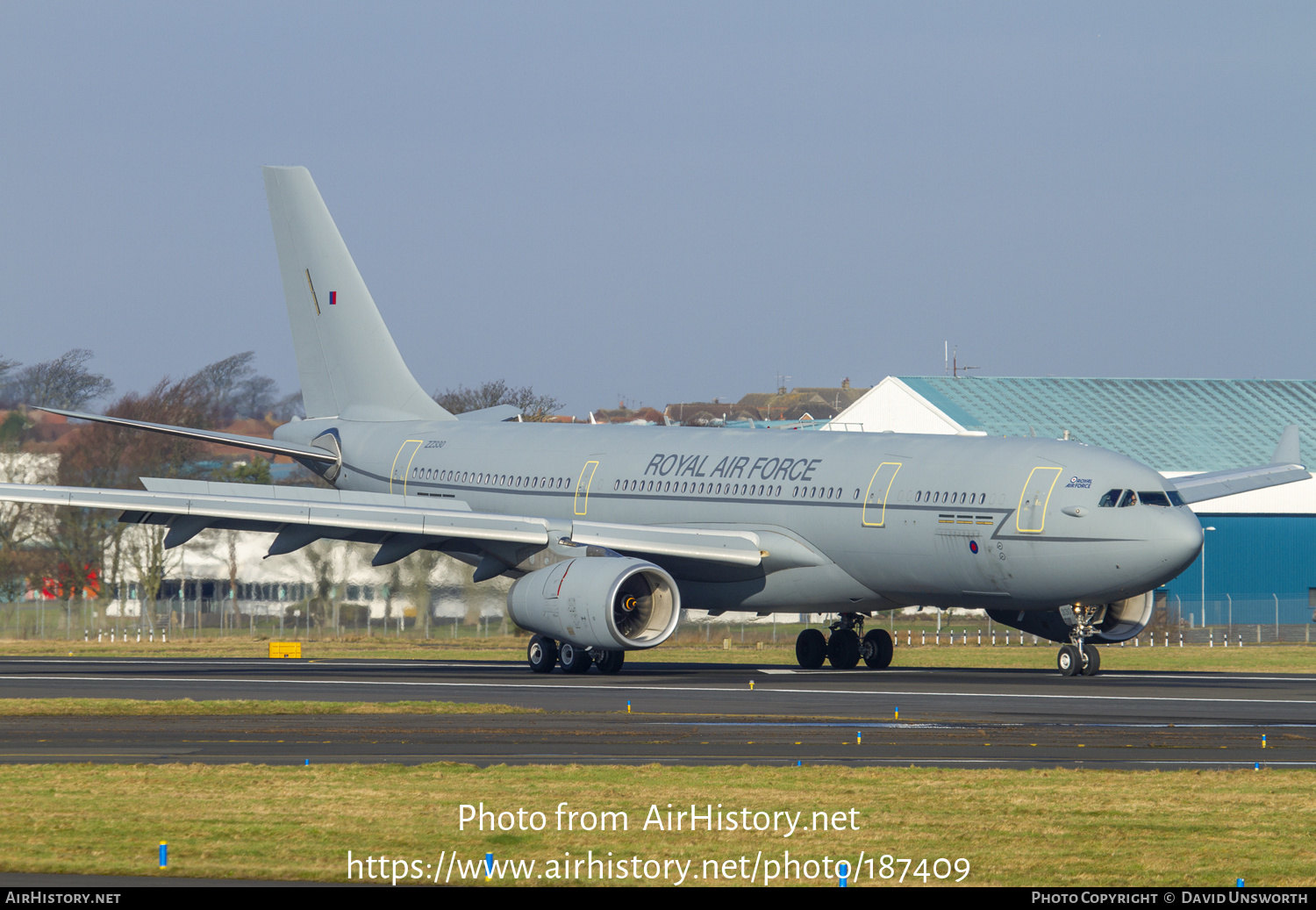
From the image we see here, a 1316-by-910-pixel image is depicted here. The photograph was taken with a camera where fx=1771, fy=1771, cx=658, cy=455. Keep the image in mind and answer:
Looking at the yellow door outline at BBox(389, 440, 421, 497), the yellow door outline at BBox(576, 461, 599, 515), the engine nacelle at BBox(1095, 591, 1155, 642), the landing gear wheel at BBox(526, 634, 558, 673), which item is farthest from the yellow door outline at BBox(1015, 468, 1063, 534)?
the yellow door outline at BBox(389, 440, 421, 497)

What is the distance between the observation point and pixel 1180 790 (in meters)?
15.0

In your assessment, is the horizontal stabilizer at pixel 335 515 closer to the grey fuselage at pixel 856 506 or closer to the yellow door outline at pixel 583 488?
the grey fuselage at pixel 856 506

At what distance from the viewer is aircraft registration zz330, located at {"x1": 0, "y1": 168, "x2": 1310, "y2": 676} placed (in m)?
29.7

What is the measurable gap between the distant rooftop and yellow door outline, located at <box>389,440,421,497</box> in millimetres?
36148

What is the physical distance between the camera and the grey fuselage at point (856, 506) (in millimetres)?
29500

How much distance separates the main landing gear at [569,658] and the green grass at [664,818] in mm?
16413

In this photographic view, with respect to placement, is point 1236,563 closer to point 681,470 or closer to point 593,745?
point 681,470

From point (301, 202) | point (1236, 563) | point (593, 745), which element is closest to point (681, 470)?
point (301, 202)

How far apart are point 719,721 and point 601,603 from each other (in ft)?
27.0

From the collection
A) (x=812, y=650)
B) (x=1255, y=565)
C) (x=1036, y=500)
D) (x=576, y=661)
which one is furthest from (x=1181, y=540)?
(x=1255, y=565)

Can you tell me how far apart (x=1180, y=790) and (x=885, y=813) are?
3.10m

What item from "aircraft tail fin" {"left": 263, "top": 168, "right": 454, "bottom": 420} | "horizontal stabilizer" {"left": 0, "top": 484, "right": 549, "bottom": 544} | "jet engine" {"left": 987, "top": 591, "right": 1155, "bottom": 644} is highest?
"aircraft tail fin" {"left": 263, "top": 168, "right": 454, "bottom": 420}

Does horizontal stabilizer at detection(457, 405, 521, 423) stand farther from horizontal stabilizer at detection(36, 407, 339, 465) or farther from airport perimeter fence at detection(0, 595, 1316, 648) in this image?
airport perimeter fence at detection(0, 595, 1316, 648)
